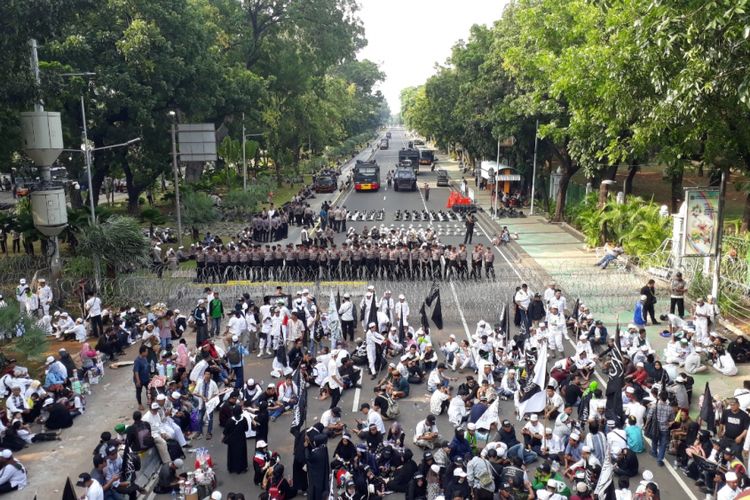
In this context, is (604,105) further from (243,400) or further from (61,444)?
(61,444)

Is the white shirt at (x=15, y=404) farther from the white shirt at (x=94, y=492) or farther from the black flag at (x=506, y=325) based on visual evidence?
the black flag at (x=506, y=325)

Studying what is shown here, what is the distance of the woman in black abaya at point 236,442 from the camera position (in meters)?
11.1

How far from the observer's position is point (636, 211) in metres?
25.9

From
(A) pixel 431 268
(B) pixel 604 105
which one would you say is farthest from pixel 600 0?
(A) pixel 431 268

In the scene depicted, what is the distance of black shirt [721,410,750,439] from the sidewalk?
2.66m

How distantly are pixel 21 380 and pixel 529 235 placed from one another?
78.8 ft

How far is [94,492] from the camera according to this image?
30.6 ft

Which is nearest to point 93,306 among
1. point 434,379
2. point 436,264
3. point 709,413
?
point 434,379

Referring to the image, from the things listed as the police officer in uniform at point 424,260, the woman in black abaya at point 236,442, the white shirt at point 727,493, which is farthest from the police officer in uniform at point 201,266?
the white shirt at point 727,493

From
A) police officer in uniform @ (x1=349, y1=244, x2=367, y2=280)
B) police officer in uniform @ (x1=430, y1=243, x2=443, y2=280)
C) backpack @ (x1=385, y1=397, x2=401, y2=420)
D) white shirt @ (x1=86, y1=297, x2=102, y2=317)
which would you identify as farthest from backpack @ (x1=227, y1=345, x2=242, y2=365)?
police officer in uniform @ (x1=430, y1=243, x2=443, y2=280)

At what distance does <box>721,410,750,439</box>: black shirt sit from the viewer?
1072 cm

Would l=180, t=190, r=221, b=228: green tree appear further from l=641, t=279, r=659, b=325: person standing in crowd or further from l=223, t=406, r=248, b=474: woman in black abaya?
l=223, t=406, r=248, b=474: woman in black abaya

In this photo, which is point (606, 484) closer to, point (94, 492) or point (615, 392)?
point (615, 392)

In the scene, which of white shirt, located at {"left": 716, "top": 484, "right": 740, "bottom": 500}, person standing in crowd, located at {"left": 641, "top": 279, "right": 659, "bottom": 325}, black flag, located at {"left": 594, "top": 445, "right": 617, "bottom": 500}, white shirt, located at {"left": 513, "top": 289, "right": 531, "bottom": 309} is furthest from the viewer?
person standing in crowd, located at {"left": 641, "top": 279, "right": 659, "bottom": 325}
